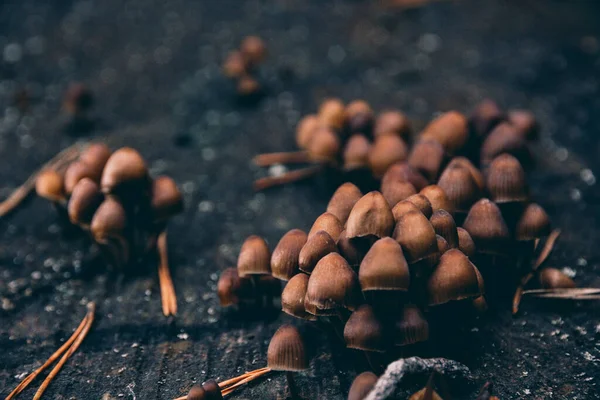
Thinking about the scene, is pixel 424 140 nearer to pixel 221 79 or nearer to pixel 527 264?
pixel 527 264

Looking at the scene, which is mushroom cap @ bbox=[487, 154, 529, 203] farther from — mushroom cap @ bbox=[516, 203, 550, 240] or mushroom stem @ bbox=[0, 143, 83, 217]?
mushroom stem @ bbox=[0, 143, 83, 217]

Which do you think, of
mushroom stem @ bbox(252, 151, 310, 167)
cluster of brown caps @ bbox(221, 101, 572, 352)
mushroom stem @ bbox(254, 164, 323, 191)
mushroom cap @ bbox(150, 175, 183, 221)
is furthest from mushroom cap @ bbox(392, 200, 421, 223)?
mushroom stem @ bbox(252, 151, 310, 167)

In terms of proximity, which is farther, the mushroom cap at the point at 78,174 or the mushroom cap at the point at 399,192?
the mushroom cap at the point at 78,174

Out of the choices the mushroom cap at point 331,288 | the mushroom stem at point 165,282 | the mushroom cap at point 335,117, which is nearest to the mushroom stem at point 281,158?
the mushroom cap at point 335,117

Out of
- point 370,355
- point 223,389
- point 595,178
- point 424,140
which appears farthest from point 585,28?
point 223,389

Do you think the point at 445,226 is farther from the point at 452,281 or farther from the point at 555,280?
the point at 555,280

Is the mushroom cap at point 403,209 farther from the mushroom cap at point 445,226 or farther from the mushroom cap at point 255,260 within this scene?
the mushroom cap at point 255,260
